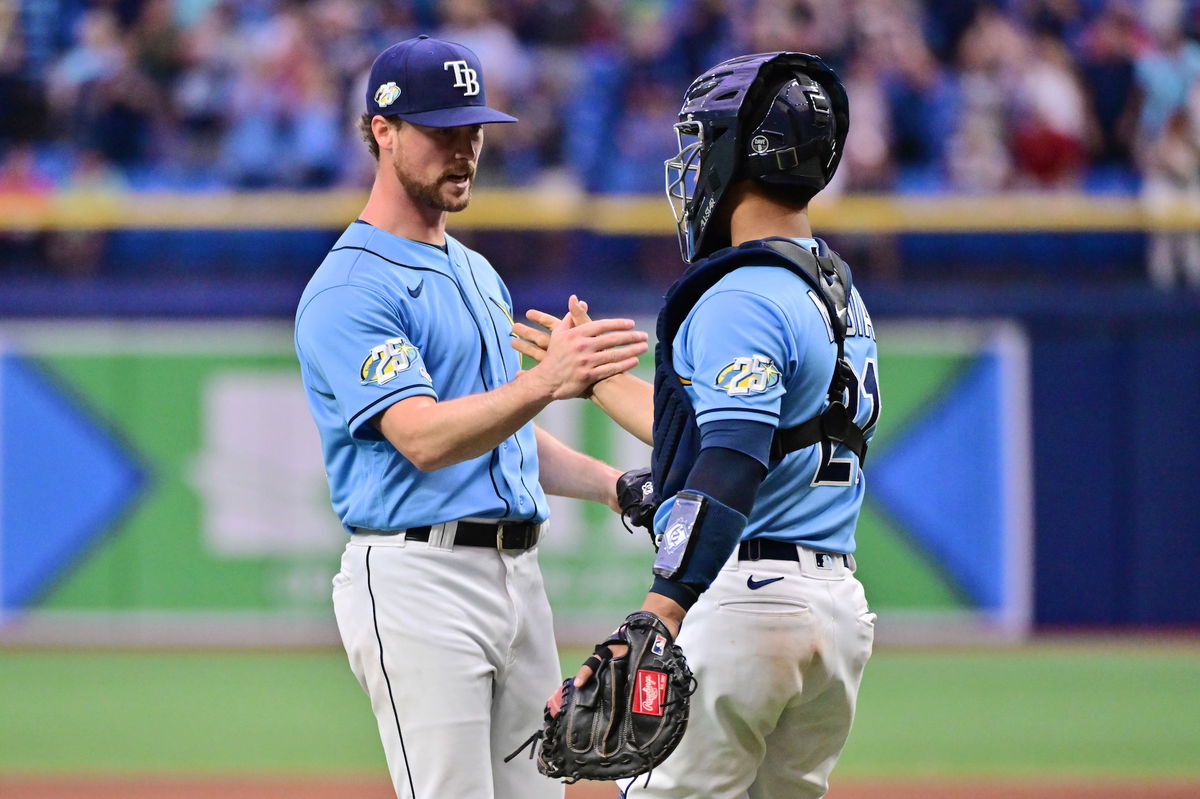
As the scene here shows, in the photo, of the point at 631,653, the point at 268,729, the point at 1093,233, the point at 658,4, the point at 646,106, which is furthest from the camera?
the point at 658,4

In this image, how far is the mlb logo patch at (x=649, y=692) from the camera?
2.99m

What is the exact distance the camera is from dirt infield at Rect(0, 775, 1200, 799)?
6.55 metres

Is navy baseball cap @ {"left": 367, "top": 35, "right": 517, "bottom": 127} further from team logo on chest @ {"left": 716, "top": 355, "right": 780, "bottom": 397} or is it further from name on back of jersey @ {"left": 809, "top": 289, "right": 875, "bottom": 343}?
team logo on chest @ {"left": 716, "top": 355, "right": 780, "bottom": 397}

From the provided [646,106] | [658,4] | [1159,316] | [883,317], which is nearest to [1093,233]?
[1159,316]

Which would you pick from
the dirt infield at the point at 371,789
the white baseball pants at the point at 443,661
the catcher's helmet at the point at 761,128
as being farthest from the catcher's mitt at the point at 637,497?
the dirt infield at the point at 371,789

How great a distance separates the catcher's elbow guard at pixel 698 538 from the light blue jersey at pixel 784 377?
18 centimetres

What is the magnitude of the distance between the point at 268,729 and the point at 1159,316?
628cm

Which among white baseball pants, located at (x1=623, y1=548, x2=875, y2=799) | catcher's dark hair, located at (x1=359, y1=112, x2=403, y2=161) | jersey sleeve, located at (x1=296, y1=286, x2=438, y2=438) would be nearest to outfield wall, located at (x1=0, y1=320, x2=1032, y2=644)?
catcher's dark hair, located at (x1=359, y1=112, x2=403, y2=161)

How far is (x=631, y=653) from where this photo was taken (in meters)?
3.00

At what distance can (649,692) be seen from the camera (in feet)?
9.81

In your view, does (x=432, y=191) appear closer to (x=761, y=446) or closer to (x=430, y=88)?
(x=430, y=88)

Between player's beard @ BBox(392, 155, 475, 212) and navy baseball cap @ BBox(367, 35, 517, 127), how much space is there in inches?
5.4

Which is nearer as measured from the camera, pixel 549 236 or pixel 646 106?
pixel 549 236

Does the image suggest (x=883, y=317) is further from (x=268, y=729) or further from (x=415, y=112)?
(x=415, y=112)
